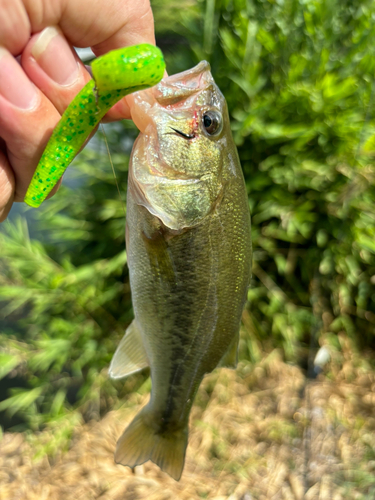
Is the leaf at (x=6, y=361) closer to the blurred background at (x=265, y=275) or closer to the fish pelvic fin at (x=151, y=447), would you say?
the blurred background at (x=265, y=275)

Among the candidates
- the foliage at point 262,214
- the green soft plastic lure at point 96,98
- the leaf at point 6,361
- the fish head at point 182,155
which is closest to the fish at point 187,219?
the fish head at point 182,155

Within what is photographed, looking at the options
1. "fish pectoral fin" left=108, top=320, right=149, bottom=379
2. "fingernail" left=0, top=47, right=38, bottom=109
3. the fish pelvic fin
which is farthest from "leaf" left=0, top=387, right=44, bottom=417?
"fingernail" left=0, top=47, right=38, bottom=109

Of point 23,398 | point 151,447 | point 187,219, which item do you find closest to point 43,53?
point 187,219

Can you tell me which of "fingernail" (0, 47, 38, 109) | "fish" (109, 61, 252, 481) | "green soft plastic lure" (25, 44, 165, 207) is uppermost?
"fingernail" (0, 47, 38, 109)

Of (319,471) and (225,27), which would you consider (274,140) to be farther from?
(319,471)

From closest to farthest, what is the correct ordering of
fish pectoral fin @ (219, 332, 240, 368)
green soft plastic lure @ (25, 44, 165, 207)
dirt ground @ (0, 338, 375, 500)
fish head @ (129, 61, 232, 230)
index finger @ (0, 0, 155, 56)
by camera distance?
1. green soft plastic lure @ (25, 44, 165, 207)
2. index finger @ (0, 0, 155, 56)
3. fish head @ (129, 61, 232, 230)
4. fish pectoral fin @ (219, 332, 240, 368)
5. dirt ground @ (0, 338, 375, 500)

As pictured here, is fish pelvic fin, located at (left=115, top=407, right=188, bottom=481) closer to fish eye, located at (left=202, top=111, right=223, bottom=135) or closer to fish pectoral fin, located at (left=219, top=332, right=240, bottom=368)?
fish pectoral fin, located at (left=219, top=332, right=240, bottom=368)
